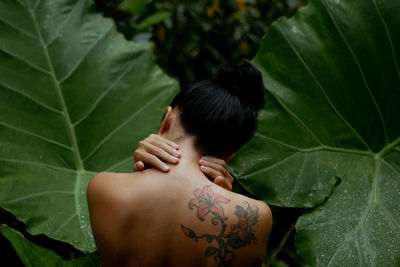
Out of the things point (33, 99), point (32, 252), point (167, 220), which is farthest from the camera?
point (33, 99)

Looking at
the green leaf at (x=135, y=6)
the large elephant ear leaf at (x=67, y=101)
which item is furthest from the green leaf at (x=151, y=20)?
the large elephant ear leaf at (x=67, y=101)

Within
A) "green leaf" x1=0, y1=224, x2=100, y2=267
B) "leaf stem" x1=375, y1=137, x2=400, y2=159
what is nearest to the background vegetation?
"leaf stem" x1=375, y1=137, x2=400, y2=159

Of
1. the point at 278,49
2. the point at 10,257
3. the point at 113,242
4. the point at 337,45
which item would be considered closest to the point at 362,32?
the point at 337,45

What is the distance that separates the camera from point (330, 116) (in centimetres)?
155

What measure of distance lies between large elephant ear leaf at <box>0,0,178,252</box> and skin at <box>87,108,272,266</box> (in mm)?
409

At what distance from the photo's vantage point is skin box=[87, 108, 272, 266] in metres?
0.98

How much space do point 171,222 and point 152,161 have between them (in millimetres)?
160

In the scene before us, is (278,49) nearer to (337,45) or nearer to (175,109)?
(337,45)

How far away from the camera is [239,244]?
100 cm

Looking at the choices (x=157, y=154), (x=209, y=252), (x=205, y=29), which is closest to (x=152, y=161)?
(x=157, y=154)

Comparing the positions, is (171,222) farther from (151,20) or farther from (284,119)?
(151,20)

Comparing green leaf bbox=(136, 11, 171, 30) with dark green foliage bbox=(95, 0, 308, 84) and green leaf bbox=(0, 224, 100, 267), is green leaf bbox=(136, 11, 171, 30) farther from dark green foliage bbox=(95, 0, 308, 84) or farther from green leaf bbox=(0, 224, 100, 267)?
green leaf bbox=(0, 224, 100, 267)

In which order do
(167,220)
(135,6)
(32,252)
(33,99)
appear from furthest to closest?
1. (135,6)
2. (33,99)
3. (32,252)
4. (167,220)

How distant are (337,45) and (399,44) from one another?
0.21 metres
